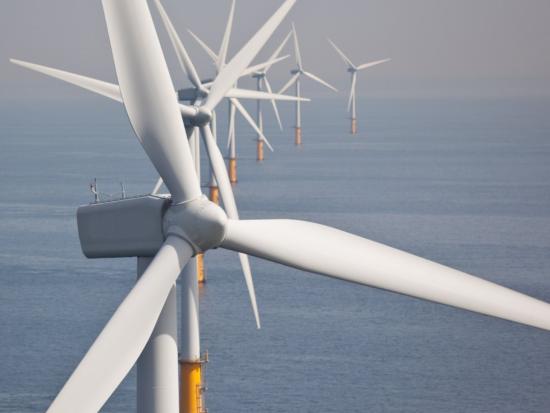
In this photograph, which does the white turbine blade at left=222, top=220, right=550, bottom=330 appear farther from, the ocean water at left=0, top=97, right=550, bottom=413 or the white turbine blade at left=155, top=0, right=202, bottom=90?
the ocean water at left=0, top=97, right=550, bottom=413

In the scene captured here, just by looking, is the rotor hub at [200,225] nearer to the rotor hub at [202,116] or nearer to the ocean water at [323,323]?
the rotor hub at [202,116]

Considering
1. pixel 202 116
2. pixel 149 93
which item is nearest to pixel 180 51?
pixel 202 116

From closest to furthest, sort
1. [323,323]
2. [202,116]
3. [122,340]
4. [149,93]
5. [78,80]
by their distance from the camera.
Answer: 1. [122,340]
2. [149,93]
3. [78,80]
4. [202,116]
5. [323,323]

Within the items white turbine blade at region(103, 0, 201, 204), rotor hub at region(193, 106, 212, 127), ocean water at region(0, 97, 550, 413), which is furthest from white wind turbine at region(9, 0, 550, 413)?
ocean water at region(0, 97, 550, 413)

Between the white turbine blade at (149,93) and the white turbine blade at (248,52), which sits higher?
the white turbine blade at (149,93)

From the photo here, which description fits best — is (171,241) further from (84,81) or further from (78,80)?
(84,81)

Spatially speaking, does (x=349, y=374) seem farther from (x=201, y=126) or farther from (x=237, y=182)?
(x=237, y=182)

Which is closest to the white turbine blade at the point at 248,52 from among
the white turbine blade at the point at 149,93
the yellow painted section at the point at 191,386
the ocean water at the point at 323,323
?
the white turbine blade at the point at 149,93
